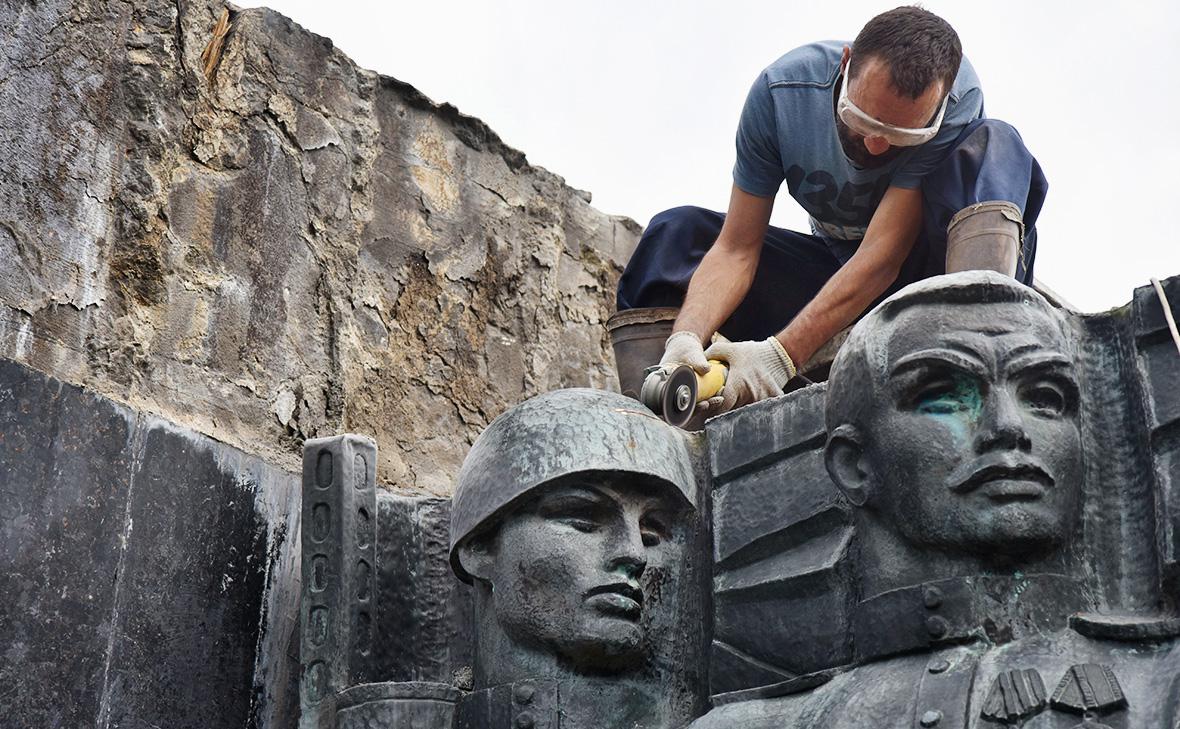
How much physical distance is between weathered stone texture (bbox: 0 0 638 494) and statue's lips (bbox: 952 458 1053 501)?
230cm

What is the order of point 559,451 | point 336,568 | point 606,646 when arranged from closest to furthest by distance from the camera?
point 606,646
point 559,451
point 336,568

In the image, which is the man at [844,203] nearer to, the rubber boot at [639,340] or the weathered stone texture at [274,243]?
the rubber boot at [639,340]

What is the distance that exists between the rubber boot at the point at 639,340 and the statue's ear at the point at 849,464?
1276mm

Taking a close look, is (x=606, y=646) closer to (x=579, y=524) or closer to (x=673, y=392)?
(x=579, y=524)

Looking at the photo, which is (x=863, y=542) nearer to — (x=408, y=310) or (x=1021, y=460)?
(x=1021, y=460)

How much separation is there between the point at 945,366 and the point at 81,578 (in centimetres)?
215

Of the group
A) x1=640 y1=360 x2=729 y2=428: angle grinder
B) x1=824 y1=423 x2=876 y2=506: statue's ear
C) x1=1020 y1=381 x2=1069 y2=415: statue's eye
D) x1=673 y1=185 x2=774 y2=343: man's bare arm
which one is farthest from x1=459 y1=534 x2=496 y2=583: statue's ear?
x1=1020 y1=381 x2=1069 y2=415: statue's eye

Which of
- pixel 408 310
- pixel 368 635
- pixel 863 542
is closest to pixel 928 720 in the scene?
pixel 863 542

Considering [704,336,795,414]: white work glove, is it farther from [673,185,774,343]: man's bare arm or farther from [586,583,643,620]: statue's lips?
[586,583,643,620]: statue's lips

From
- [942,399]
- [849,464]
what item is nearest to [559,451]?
[849,464]

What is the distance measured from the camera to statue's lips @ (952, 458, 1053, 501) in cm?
418

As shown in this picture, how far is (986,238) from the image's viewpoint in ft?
16.9

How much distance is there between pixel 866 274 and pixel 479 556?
1306 millimetres

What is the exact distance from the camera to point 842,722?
163 inches
